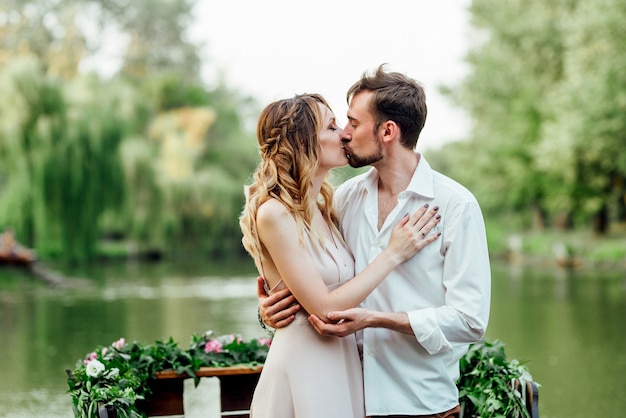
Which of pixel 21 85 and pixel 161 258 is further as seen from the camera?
pixel 161 258

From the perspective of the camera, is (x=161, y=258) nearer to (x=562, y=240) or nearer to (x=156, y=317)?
(x=562, y=240)

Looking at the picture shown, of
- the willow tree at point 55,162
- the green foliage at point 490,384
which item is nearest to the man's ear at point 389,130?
the green foliage at point 490,384

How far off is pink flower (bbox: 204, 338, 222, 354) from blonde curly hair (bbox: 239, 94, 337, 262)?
1.10 meters

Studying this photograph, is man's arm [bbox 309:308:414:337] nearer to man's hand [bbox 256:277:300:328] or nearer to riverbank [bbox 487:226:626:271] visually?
man's hand [bbox 256:277:300:328]

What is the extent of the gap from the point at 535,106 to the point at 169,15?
82.2ft

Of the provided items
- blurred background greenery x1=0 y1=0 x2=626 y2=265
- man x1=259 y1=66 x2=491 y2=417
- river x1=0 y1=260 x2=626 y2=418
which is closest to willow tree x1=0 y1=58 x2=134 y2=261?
blurred background greenery x1=0 y1=0 x2=626 y2=265

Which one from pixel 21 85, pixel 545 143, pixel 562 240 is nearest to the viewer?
pixel 21 85

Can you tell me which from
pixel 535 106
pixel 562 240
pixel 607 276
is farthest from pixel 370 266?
pixel 562 240

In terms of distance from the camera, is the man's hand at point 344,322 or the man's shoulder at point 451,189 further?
the man's shoulder at point 451,189

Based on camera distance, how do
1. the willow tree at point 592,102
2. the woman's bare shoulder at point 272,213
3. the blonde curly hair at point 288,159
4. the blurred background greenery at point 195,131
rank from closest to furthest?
1. the woman's bare shoulder at point 272,213
2. the blonde curly hair at point 288,159
3. the willow tree at point 592,102
4. the blurred background greenery at point 195,131

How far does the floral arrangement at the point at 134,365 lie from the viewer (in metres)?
4.00

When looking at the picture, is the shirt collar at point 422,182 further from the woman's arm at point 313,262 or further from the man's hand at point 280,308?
the man's hand at point 280,308

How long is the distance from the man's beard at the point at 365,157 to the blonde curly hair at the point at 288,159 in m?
0.16

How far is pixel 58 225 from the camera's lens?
2484cm
